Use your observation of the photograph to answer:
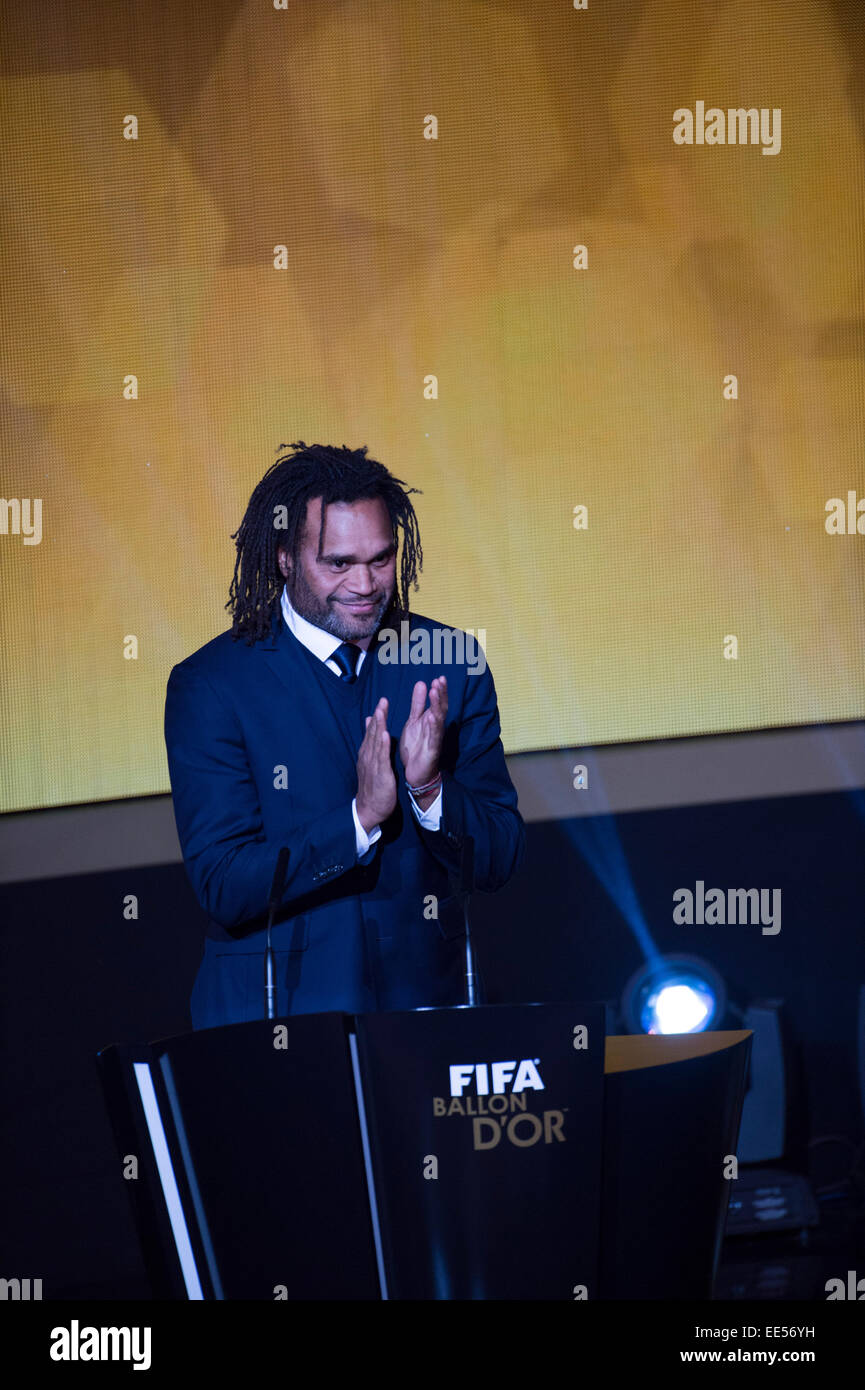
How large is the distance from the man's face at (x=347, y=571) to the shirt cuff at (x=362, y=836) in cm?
→ 36

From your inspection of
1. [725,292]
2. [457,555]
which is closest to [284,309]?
[457,555]

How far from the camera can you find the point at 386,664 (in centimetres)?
218

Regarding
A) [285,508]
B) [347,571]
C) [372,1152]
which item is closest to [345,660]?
[347,571]

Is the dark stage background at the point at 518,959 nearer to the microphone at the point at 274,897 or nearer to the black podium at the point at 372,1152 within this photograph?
the microphone at the point at 274,897

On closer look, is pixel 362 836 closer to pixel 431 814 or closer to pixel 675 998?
pixel 431 814

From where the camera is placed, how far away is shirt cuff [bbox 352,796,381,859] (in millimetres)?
1876

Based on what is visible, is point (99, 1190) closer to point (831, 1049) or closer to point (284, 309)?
point (831, 1049)

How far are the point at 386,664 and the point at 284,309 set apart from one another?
1.30 m

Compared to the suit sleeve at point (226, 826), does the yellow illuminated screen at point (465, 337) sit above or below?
above

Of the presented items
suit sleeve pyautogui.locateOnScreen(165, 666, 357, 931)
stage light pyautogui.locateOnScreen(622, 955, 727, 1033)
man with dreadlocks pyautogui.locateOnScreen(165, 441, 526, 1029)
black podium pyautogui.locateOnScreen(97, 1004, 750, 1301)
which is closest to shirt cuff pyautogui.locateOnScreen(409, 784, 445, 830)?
man with dreadlocks pyautogui.locateOnScreen(165, 441, 526, 1029)

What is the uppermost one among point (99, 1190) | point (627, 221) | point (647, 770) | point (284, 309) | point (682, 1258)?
point (627, 221)

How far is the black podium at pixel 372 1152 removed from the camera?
53.1 inches

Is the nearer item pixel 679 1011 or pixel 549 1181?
pixel 549 1181

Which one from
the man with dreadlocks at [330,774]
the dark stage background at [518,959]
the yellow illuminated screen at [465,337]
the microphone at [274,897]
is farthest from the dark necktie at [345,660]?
the dark stage background at [518,959]
